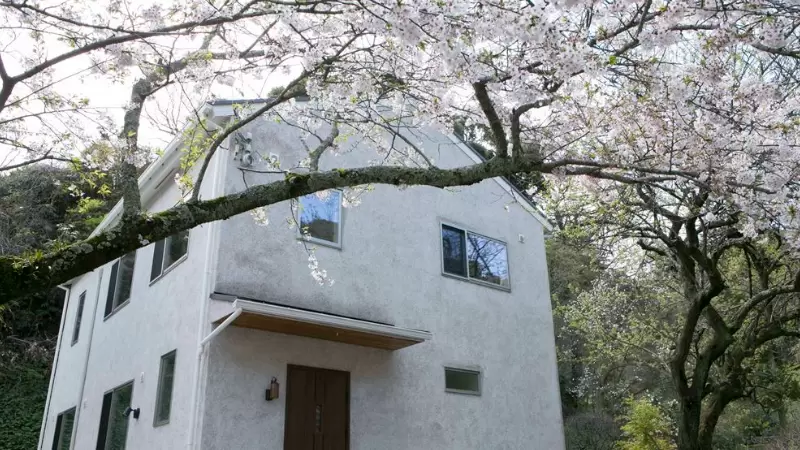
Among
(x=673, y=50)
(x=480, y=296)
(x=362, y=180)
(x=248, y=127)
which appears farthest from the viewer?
(x=480, y=296)

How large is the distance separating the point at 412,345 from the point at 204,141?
4.00 meters

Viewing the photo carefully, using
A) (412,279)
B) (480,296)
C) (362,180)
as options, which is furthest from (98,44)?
(480,296)

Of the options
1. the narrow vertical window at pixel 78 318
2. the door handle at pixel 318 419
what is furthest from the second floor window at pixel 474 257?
the narrow vertical window at pixel 78 318

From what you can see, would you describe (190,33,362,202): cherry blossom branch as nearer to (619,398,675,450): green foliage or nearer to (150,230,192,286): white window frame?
(150,230,192,286): white window frame

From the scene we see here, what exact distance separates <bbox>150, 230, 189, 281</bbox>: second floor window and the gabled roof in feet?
3.31

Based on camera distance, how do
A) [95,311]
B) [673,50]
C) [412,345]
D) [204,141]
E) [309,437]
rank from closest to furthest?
[673,50] → [204,141] → [309,437] → [412,345] → [95,311]

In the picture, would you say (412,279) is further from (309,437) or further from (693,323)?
(693,323)

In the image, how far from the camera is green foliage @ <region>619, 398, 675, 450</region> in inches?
547

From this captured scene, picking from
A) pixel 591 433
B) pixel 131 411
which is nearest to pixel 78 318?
pixel 131 411

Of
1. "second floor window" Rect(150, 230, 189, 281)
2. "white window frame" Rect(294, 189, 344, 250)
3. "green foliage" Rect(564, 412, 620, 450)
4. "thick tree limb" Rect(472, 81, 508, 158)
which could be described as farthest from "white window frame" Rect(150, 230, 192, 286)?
"green foliage" Rect(564, 412, 620, 450)

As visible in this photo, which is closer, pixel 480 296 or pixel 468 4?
pixel 468 4

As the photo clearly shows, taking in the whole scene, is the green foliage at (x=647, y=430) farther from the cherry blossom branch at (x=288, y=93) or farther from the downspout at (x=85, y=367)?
the cherry blossom branch at (x=288, y=93)

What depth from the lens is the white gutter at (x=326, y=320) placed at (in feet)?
23.2

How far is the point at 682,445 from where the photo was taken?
32.3ft
